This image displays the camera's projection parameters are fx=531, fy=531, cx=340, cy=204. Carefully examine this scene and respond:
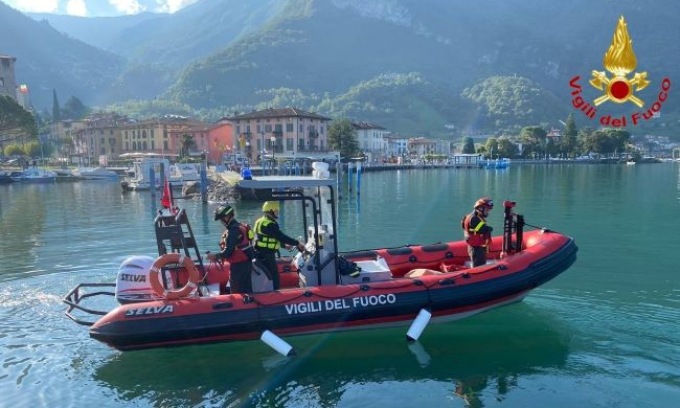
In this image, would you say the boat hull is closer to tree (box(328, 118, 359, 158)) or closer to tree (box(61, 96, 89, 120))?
tree (box(328, 118, 359, 158))

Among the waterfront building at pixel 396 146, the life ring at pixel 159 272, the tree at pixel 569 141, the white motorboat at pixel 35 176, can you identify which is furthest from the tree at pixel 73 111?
the life ring at pixel 159 272

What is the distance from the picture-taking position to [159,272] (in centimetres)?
783

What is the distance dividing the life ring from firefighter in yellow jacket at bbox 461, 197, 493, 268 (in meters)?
4.45

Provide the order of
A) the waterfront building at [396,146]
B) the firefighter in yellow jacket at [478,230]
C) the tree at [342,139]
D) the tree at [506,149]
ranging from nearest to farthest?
the firefighter in yellow jacket at [478,230], the tree at [342,139], the tree at [506,149], the waterfront building at [396,146]

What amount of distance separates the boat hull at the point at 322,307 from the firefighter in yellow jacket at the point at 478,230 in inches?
15.7

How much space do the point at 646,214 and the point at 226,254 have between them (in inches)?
807

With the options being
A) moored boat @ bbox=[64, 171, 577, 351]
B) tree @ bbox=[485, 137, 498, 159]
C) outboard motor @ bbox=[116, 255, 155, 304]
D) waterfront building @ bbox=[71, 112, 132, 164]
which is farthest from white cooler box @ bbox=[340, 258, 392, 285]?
tree @ bbox=[485, 137, 498, 159]

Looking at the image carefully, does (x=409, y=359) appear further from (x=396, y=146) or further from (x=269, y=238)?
(x=396, y=146)

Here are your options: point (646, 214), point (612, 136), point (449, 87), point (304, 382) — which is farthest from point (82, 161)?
point (449, 87)

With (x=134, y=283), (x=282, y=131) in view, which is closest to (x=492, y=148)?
(x=282, y=131)

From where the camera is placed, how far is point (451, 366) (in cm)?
756

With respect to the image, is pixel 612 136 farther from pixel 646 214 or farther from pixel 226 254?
pixel 226 254

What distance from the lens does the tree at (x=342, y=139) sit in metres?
73.0

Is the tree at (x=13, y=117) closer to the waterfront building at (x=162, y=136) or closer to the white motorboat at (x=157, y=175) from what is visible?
the waterfront building at (x=162, y=136)
